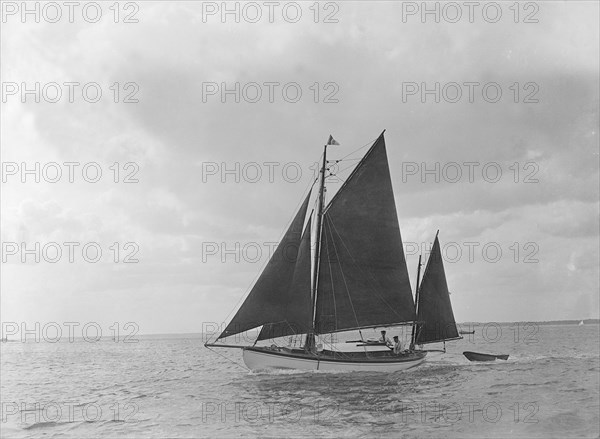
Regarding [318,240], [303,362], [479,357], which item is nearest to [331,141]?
[318,240]

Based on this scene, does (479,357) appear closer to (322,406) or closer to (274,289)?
(274,289)

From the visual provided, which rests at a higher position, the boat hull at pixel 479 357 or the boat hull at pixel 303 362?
the boat hull at pixel 303 362

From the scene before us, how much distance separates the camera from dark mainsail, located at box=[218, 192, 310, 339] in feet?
111

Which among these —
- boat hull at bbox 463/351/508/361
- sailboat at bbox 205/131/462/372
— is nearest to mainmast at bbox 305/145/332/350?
sailboat at bbox 205/131/462/372

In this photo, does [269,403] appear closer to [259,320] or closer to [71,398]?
[259,320]

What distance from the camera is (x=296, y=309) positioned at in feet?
116

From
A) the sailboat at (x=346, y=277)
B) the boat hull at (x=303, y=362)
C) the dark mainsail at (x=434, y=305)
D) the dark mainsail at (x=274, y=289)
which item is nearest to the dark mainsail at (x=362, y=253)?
the sailboat at (x=346, y=277)

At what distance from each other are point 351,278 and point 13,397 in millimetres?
22214

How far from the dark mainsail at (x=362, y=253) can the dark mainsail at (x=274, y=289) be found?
2.68 m

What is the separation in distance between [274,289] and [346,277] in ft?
17.6

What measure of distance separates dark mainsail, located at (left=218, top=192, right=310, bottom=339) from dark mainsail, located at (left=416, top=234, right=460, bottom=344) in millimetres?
13884

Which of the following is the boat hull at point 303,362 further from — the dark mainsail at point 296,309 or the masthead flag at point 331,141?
the masthead flag at point 331,141

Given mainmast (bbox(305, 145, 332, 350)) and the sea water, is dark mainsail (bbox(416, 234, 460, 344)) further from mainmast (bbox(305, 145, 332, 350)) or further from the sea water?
mainmast (bbox(305, 145, 332, 350))

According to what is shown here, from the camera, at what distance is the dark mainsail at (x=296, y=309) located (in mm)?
35250
